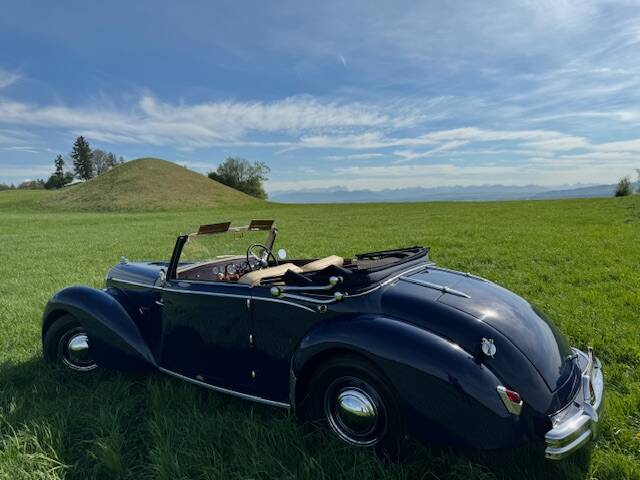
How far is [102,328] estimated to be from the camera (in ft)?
13.2

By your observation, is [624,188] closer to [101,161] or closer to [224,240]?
[224,240]

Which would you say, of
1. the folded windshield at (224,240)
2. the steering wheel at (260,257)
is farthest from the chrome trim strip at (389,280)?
the folded windshield at (224,240)

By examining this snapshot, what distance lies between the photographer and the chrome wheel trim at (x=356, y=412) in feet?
8.93

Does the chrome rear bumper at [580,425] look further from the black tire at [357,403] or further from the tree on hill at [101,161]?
the tree on hill at [101,161]

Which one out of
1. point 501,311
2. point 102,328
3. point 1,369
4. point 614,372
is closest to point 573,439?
point 501,311

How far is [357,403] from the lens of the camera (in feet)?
9.00

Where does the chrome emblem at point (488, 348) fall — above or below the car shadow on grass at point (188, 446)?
above

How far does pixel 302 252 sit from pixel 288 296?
1031cm

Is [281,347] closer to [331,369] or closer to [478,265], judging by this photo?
[331,369]

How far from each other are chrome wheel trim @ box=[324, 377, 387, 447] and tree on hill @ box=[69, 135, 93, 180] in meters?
120

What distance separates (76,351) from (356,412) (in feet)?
9.89

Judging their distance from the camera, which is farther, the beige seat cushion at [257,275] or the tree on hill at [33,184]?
the tree on hill at [33,184]

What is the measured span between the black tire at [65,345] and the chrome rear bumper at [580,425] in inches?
154

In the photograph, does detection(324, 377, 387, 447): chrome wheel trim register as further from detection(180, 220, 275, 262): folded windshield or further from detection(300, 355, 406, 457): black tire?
detection(180, 220, 275, 262): folded windshield
